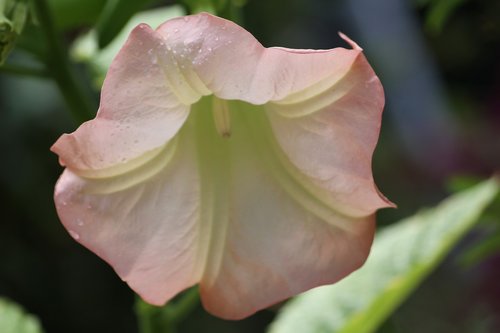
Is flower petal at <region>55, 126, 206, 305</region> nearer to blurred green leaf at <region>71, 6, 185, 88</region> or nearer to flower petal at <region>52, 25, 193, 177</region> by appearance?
flower petal at <region>52, 25, 193, 177</region>

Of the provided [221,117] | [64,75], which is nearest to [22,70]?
[64,75]

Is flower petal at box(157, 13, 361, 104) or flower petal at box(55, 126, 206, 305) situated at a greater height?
flower petal at box(157, 13, 361, 104)

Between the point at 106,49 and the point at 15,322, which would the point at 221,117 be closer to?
the point at 106,49

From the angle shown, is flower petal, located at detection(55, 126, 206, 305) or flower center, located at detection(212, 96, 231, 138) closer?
flower petal, located at detection(55, 126, 206, 305)

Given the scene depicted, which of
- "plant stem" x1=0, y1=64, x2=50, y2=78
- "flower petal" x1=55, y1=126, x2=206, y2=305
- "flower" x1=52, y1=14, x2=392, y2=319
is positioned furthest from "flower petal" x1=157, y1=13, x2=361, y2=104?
"plant stem" x1=0, y1=64, x2=50, y2=78

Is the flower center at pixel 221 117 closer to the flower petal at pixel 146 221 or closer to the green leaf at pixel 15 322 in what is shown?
the flower petal at pixel 146 221

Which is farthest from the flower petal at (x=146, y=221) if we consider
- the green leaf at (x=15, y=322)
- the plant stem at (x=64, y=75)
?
the green leaf at (x=15, y=322)

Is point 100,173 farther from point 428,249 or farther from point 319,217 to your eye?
point 428,249

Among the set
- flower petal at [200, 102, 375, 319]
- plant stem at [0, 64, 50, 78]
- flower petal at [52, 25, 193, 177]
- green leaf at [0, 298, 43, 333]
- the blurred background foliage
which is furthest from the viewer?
the blurred background foliage
